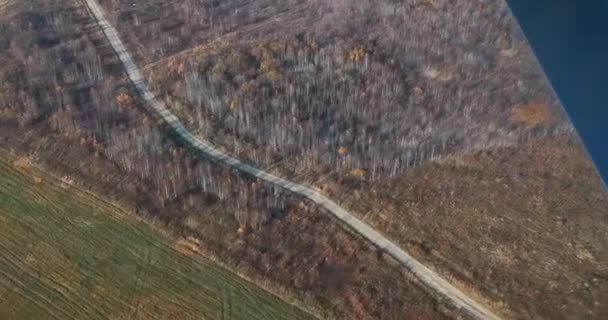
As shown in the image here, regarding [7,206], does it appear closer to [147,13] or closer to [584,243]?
[147,13]

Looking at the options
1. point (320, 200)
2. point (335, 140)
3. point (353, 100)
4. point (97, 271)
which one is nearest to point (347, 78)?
point (353, 100)

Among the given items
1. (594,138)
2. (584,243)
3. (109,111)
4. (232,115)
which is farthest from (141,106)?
(594,138)

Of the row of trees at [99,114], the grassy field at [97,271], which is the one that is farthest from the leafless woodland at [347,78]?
the grassy field at [97,271]

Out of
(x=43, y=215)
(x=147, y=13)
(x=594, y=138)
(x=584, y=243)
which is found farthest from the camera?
(x=147, y=13)

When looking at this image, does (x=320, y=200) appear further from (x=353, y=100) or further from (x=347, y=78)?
(x=347, y=78)

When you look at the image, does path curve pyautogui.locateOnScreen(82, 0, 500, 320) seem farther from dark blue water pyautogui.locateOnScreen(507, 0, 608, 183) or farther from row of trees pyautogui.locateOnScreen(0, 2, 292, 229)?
dark blue water pyautogui.locateOnScreen(507, 0, 608, 183)

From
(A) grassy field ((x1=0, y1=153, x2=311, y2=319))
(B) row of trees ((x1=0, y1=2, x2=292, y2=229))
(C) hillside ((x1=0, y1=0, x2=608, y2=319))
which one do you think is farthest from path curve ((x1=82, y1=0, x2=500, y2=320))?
(A) grassy field ((x1=0, y1=153, x2=311, y2=319))

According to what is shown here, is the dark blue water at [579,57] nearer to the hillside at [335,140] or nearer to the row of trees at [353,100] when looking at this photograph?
the hillside at [335,140]
